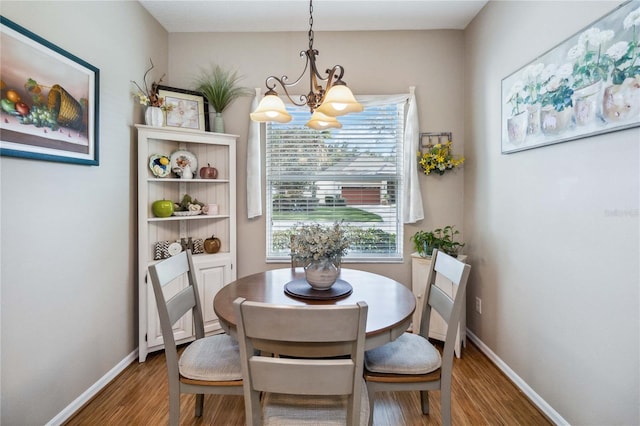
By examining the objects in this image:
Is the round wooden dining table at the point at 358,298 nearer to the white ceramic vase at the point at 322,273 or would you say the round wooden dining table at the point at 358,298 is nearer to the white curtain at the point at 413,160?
the white ceramic vase at the point at 322,273

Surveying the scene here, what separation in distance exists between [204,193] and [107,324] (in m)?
1.26

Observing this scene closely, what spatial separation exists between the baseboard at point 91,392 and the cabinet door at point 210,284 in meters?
0.57

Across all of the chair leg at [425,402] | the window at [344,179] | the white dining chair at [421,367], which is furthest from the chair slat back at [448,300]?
the window at [344,179]

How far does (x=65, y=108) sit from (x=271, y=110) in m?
1.17

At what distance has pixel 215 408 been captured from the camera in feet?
6.17

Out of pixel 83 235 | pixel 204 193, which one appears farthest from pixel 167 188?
pixel 83 235

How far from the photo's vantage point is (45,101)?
1644mm

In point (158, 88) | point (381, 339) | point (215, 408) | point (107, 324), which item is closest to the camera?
point (381, 339)

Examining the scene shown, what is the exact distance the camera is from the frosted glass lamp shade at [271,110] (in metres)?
1.65

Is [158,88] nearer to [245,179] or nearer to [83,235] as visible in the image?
[245,179]

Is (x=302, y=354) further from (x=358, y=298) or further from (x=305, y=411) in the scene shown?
(x=358, y=298)

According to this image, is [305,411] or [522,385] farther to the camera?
[522,385]

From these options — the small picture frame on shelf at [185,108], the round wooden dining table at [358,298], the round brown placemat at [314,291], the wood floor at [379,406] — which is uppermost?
the small picture frame on shelf at [185,108]

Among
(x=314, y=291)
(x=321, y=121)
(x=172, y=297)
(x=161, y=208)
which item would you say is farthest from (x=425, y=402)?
(x=161, y=208)
